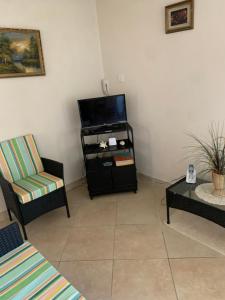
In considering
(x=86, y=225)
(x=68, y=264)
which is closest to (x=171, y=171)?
(x=86, y=225)

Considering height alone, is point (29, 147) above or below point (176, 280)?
above

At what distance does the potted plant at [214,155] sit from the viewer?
2023 mm

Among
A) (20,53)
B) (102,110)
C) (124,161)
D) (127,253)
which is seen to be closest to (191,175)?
(124,161)

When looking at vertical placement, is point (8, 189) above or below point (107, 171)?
above

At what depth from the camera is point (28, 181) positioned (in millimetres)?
2488

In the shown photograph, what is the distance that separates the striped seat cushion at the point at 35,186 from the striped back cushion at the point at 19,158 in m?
0.09

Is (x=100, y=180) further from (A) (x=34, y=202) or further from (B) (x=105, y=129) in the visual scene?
(A) (x=34, y=202)

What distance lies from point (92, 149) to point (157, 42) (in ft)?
4.67

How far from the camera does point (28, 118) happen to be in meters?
2.73

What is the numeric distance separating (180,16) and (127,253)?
2287 millimetres

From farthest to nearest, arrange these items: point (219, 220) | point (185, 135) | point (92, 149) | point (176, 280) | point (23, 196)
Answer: point (92, 149) < point (185, 135) < point (23, 196) < point (219, 220) < point (176, 280)

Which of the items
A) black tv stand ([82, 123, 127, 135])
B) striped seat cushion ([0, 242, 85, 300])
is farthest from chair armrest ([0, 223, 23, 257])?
black tv stand ([82, 123, 127, 135])

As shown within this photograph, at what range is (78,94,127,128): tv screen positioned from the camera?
2.85 m

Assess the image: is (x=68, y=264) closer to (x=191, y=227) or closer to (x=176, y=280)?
(x=176, y=280)
